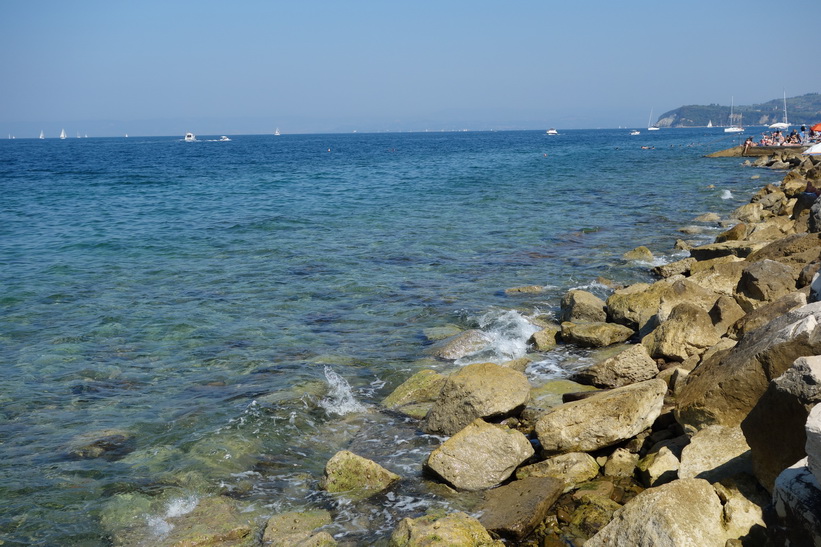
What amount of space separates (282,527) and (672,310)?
237 inches

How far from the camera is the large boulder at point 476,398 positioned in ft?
25.4

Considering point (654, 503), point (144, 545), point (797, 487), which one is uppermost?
point (797, 487)

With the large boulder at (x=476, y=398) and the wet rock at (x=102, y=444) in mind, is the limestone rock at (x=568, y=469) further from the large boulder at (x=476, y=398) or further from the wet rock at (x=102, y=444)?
the wet rock at (x=102, y=444)

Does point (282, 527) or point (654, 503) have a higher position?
point (654, 503)

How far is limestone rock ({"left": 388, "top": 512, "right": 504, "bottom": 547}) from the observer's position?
17.4 ft

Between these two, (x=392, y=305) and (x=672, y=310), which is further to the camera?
(x=392, y=305)

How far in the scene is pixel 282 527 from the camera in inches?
243

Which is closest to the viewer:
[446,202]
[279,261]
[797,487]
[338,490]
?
[797,487]

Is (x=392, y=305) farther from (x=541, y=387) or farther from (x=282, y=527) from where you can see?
(x=282, y=527)

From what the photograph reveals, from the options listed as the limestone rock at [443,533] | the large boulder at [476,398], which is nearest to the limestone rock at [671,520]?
the limestone rock at [443,533]

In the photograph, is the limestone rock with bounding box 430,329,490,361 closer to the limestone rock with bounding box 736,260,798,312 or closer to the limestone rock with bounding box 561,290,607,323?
the limestone rock with bounding box 561,290,607,323

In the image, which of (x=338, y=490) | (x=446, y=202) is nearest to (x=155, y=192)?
(x=446, y=202)

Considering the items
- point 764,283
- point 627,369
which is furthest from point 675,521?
point 764,283

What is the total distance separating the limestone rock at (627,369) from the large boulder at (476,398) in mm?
1137
